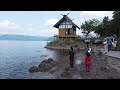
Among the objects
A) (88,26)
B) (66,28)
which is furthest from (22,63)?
(88,26)

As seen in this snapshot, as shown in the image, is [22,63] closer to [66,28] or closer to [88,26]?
[66,28]

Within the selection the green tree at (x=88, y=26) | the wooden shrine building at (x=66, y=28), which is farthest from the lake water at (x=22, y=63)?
the green tree at (x=88, y=26)

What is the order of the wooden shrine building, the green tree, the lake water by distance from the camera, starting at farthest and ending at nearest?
1. the green tree
2. the wooden shrine building
3. the lake water

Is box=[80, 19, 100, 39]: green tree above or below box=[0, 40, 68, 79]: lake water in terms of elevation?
above

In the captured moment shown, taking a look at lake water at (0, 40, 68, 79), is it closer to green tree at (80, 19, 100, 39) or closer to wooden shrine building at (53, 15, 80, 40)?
wooden shrine building at (53, 15, 80, 40)

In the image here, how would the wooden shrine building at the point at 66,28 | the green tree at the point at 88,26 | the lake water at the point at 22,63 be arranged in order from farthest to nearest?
1. the green tree at the point at 88,26
2. the wooden shrine building at the point at 66,28
3. the lake water at the point at 22,63

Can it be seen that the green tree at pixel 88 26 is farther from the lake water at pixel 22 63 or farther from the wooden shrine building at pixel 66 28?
the lake water at pixel 22 63

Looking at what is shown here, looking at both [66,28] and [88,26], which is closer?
[66,28]

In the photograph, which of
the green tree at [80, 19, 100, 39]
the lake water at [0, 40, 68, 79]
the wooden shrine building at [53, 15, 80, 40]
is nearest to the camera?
the lake water at [0, 40, 68, 79]

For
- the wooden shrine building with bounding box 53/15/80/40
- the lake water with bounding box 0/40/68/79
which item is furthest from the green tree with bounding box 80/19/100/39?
the lake water with bounding box 0/40/68/79
